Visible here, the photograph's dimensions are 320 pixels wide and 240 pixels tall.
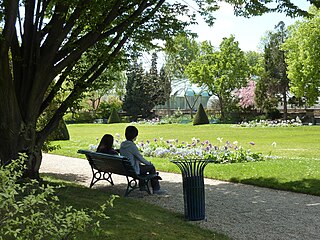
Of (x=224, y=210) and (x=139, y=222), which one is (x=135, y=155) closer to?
(x=224, y=210)

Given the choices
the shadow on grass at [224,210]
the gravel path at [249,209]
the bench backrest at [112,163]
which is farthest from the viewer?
the bench backrest at [112,163]

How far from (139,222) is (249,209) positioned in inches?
80.4

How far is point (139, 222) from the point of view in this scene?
552 centimetres

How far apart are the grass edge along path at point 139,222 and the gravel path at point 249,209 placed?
317mm

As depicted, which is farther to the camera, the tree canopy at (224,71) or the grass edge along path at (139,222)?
the tree canopy at (224,71)

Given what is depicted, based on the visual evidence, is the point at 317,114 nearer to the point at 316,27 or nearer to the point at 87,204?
the point at 316,27

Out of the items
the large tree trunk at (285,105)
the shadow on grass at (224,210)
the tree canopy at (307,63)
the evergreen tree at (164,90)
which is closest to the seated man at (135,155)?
the shadow on grass at (224,210)

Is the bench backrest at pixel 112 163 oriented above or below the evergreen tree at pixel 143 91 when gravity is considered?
below

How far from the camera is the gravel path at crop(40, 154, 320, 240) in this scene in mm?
5473

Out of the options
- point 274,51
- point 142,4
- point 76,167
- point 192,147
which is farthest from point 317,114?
point 142,4

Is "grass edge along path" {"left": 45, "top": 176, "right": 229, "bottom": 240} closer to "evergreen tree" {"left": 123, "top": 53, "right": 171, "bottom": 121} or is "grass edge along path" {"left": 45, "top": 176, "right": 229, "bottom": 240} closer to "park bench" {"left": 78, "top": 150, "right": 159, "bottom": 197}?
"park bench" {"left": 78, "top": 150, "right": 159, "bottom": 197}

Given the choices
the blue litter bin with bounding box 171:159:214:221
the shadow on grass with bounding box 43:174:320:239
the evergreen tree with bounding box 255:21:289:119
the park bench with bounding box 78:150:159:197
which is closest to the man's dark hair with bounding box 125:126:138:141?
the park bench with bounding box 78:150:159:197

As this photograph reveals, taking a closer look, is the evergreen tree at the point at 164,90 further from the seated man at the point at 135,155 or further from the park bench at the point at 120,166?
the seated man at the point at 135,155

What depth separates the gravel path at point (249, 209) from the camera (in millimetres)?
5473
